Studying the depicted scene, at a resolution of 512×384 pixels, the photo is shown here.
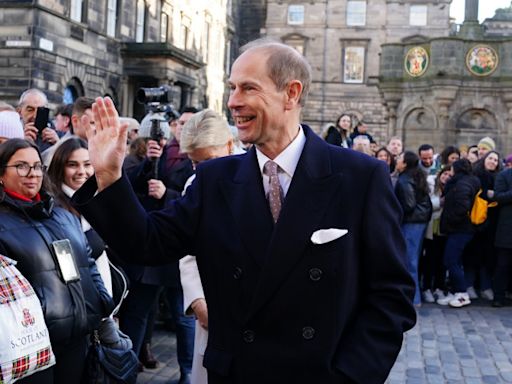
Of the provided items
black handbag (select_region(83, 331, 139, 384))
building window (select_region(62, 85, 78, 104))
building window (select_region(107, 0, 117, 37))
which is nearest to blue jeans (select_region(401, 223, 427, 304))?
black handbag (select_region(83, 331, 139, 384))

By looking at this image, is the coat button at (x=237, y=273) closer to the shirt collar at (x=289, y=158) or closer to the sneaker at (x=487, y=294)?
the shirt collar at (x=289, y=158)

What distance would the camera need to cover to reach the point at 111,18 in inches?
1082

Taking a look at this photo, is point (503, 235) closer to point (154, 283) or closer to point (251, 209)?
point (154, 283)

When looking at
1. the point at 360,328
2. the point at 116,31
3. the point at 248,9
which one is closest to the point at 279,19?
the point at 248,9

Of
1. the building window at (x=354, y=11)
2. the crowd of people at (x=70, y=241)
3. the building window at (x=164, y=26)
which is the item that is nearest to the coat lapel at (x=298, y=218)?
the crowd of people at (x=70, y=241)

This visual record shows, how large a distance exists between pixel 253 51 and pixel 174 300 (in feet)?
12.1

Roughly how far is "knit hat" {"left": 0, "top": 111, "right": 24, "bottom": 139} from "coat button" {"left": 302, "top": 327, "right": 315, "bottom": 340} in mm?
3759

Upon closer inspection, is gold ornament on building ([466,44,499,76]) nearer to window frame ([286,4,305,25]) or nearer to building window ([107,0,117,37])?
building window ([107,0,117,37])

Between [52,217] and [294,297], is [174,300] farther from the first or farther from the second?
[294,297]

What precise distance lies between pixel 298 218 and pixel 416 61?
68.5ft

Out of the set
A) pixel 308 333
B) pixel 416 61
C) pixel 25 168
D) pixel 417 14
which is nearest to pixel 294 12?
pixel 417 14

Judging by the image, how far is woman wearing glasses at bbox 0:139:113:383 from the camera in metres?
3.46

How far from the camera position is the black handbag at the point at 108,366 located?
3789 millimetres

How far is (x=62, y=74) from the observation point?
77.0ft
